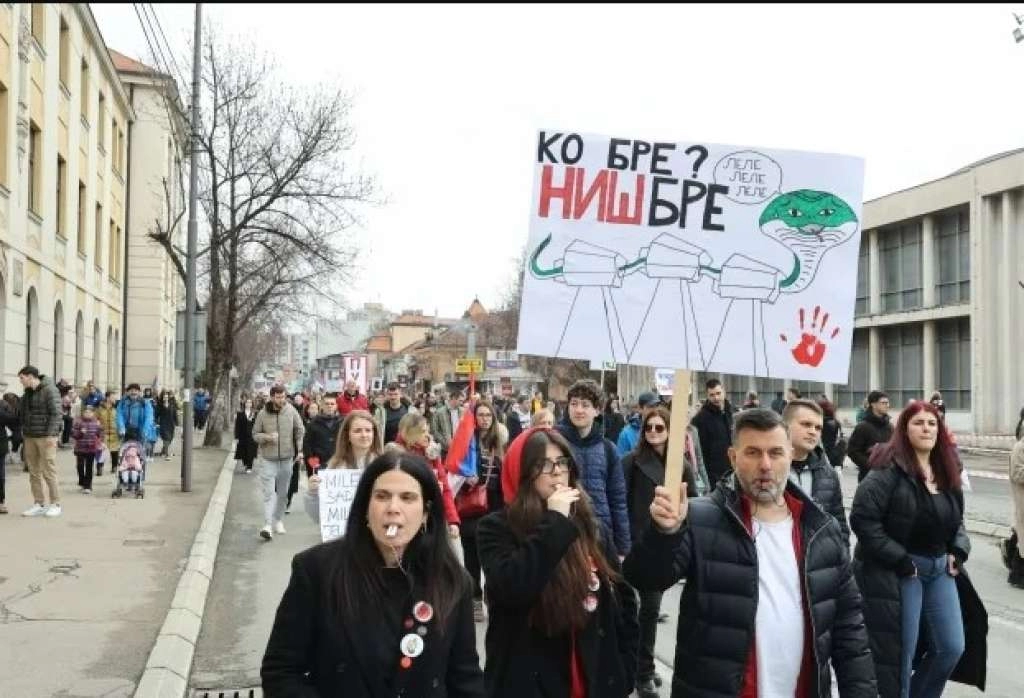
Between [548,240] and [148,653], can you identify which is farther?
[148,653]

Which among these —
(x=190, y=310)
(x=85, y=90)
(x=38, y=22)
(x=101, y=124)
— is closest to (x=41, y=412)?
(x=190, y=310)

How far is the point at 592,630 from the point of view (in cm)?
349

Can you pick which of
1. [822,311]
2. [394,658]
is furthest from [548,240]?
[394,658]

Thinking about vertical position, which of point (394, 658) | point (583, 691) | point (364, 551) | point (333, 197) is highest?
point (333, 197)

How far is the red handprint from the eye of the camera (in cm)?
373

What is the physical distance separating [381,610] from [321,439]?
9.14m

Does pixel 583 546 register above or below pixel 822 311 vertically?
below

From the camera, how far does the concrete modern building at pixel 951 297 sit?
33.8 meters

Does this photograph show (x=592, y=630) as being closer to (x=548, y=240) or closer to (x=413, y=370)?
(x=548, y=240)

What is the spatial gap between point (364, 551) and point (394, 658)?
1.06ft

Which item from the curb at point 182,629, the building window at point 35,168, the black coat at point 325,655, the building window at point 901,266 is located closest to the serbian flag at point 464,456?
the curb at point 182,629

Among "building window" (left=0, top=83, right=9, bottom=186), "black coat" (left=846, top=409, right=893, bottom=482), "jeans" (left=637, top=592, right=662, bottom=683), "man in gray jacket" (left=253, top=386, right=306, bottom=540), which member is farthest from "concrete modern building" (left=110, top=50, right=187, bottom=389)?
"jeans" (left=637, top=592, right=662, bottom=683)

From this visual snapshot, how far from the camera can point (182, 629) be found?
750cm

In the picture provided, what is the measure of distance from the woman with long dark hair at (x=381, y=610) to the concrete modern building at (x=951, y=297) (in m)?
31.5
